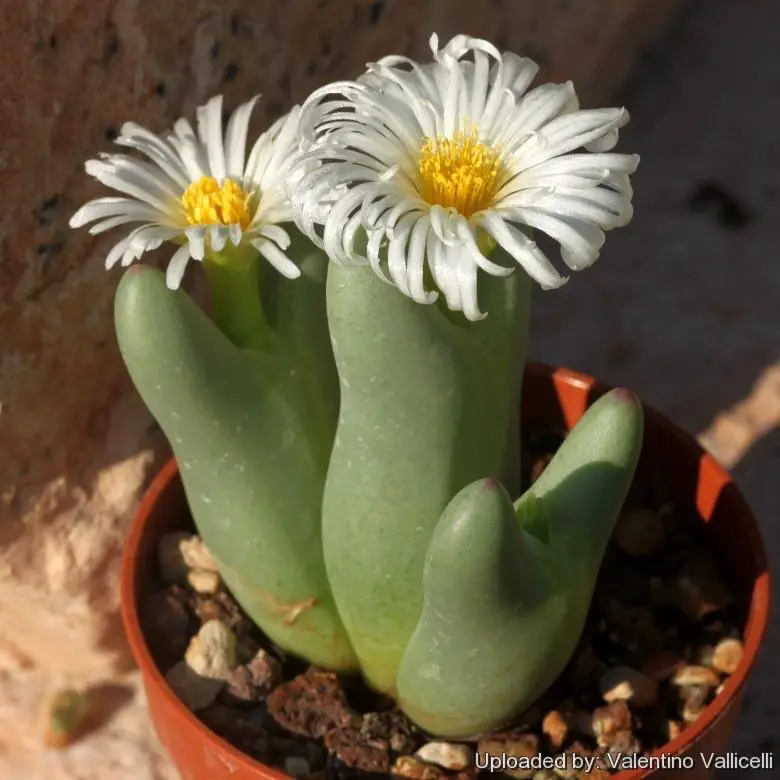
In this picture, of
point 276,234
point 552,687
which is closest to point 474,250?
point 276,234

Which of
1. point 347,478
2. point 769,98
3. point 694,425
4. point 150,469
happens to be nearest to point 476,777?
point 347,478

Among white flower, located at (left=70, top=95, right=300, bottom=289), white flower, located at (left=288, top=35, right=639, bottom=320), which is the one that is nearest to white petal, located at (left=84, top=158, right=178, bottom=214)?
white flower, located at (left=70, top=95, right=300, bottom=289)

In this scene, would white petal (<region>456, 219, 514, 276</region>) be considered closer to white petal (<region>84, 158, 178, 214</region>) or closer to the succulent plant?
the succulent plant

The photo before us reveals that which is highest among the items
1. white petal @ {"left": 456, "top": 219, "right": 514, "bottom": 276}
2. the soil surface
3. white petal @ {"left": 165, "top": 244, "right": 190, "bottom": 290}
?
white petal @ {"left": 456, "top": 219, "right": 514, "bottom": 276}

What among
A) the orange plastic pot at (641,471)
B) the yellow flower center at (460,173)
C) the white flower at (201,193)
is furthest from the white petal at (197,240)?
the orange plastic pot at (641,471)

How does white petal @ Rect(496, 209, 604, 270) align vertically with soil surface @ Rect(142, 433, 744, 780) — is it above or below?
above
